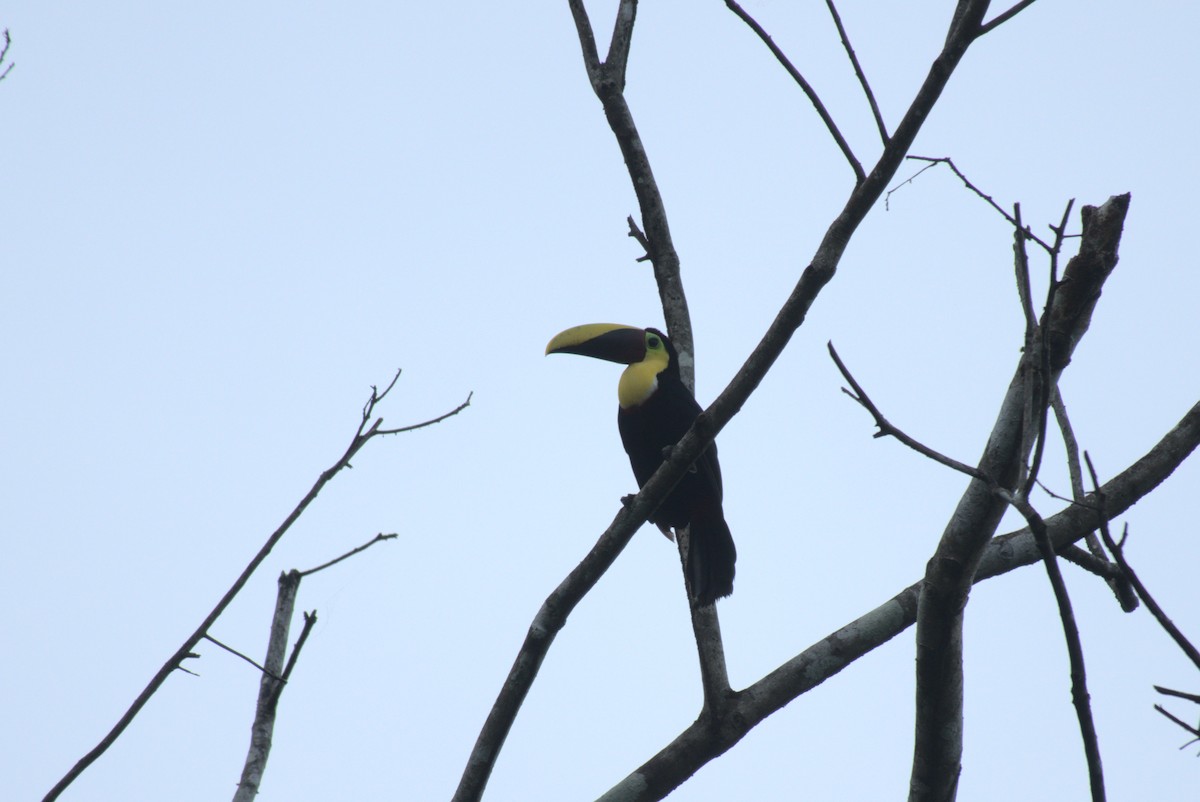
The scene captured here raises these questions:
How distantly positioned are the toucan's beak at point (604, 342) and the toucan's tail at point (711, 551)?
130 cm

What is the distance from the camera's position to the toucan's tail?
439 centimetres

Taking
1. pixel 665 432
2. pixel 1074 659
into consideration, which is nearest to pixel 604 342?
pixel 665 432

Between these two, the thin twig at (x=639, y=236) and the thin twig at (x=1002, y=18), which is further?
the thin twig at (x=639, y=236)

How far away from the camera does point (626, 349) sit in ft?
19.6

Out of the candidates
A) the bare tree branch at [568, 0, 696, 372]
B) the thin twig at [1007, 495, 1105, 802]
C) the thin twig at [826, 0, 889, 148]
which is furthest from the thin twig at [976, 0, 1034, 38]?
the bare tree branch at [568, 0, 696, 372]

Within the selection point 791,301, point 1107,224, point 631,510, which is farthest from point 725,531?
point 1107,224

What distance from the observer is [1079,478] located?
2840mm

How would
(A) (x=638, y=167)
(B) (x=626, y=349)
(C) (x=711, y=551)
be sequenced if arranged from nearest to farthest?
(A) (x=638, y=167) → (C) (x=711, y=551) → (B) (x=626, y=349)

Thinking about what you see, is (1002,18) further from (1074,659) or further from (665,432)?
(665,432)

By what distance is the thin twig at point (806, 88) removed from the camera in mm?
2779

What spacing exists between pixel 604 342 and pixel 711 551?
1.70 m

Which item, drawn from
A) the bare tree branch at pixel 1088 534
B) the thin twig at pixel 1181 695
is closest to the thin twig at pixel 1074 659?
the thin twig at pixel 1181 695

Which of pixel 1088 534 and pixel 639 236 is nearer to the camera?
pixel 1088 534

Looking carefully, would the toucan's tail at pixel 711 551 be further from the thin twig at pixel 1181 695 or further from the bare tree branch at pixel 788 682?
the thin twig at pixel 1181 695
